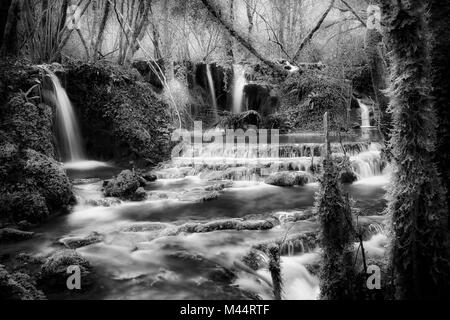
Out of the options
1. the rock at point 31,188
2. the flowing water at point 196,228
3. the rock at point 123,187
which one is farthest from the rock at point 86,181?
the rock at point 31,188

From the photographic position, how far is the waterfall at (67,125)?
10609 millimetres

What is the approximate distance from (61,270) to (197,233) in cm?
227

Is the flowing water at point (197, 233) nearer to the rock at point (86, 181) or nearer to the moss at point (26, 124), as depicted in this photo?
the rock at point (86, 181)

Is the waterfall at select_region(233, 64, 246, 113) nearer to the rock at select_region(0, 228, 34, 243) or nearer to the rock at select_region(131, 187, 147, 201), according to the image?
the rock at select_region(131, 187, 147, 201)

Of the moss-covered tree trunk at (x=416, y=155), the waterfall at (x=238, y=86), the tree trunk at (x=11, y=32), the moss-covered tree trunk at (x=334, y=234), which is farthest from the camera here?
the waterfall at (x=238, y=86)

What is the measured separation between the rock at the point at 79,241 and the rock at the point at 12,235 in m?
0.65

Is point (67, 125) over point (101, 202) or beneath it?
over

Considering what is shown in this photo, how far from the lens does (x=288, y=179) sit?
9352mm

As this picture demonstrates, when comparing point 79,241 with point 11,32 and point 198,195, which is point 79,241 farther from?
point 11,32

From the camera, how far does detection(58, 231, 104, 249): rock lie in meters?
5.36

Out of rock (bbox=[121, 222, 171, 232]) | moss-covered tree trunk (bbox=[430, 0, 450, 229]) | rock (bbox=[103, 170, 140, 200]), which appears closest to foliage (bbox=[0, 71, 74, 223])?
rock (bbox=[103, 170, 140, 200])

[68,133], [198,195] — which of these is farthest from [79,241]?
[68,133]

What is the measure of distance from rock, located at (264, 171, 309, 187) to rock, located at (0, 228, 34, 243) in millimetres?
6180
